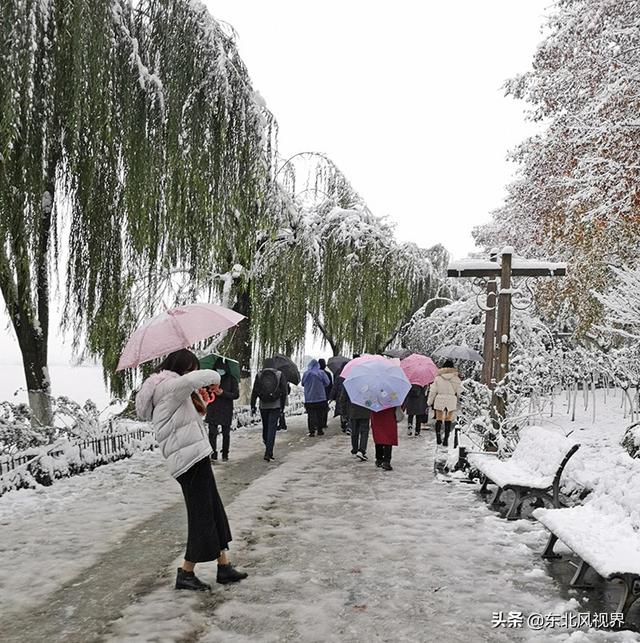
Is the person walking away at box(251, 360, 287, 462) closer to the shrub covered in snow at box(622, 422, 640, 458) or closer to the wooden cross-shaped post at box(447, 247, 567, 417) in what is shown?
the wooden cross-shaped post at box(447, 247, 567, 417)

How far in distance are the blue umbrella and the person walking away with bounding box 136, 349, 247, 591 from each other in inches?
185

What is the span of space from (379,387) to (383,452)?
1073 millimetres

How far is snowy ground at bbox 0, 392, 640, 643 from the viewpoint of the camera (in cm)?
405

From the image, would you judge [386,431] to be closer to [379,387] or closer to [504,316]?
[379,387]

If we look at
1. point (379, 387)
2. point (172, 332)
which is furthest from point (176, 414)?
point (379, 387)

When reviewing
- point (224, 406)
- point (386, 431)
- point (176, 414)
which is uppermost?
point (176, 414)

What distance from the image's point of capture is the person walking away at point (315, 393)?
13719 mm

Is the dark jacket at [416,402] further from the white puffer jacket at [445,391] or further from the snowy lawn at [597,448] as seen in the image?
the snowy lawn at [597,448]

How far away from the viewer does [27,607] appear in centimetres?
441

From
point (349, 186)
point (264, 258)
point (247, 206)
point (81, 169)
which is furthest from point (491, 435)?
point (349, 186)

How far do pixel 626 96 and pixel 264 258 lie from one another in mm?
8272

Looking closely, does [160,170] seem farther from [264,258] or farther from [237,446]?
[264,258]

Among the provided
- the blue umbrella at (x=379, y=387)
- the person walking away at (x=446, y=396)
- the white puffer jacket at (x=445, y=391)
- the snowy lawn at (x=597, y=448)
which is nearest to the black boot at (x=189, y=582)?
the snowy lawn at (x=597, y=448)

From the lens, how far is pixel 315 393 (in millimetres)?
13797
